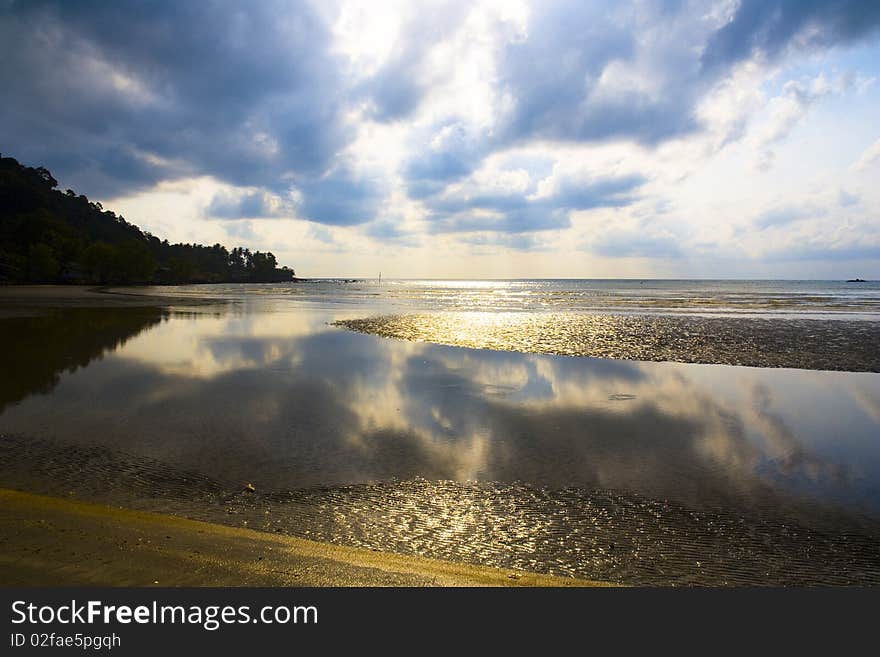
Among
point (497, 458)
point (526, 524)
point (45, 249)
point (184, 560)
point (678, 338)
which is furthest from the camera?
point (45, 249)

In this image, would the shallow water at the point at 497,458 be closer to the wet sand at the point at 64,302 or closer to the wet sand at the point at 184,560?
the wet sand at the point at 184,560

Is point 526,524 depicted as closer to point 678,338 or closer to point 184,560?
point 184,560

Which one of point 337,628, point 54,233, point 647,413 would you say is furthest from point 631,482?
point 54,233

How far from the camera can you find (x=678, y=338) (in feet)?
95.9

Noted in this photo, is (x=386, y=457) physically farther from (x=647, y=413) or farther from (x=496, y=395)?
(x=647, y=413)

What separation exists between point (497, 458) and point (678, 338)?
23634 millimetres

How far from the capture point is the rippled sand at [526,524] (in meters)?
5.76

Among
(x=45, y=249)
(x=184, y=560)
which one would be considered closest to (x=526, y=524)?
(x=184, y=560)

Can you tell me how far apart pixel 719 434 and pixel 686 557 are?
20.7 ft

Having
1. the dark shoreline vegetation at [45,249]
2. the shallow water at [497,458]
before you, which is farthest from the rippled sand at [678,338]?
the dark shoreline vegetation at [45,249]

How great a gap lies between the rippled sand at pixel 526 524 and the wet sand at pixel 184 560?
1.72ft

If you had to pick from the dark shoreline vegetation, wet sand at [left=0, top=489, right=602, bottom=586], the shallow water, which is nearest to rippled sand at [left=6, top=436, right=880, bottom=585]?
the shallow water

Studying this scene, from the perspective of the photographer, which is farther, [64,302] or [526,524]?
[64,302]

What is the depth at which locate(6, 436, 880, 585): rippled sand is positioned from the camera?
5762mm
